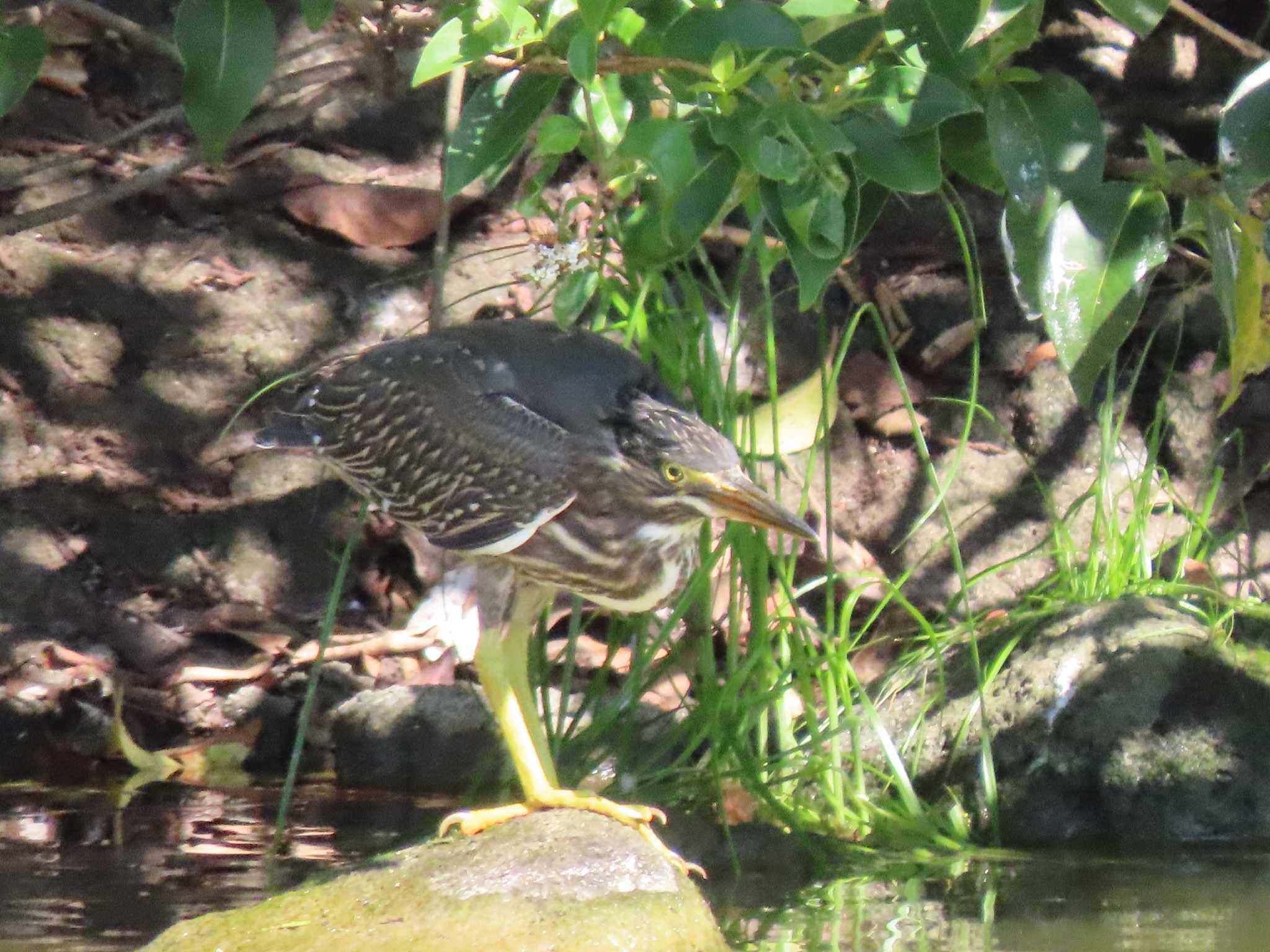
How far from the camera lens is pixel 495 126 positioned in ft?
8.78

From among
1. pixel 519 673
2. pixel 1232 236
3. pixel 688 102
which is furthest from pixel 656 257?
pixel 519 673

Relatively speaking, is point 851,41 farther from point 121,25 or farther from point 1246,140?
point 121,25

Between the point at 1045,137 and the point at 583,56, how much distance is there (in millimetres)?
686

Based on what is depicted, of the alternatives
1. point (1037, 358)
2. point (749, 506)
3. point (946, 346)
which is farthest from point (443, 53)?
point (1037, 358)

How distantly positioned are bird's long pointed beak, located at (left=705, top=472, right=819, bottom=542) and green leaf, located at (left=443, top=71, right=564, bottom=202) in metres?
1.41

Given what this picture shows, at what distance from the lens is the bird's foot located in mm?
3746

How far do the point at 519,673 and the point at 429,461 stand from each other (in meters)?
0.59

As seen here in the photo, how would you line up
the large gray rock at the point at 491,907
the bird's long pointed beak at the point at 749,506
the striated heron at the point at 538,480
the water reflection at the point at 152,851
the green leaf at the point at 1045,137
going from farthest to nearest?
the striated heron at the point at 538,480, the bird's long pointed beak at the point at 749,506, the water reflection at the point at 152,851, the large gray rock at the point at 491,907, the green leaf at the point at 1045,137

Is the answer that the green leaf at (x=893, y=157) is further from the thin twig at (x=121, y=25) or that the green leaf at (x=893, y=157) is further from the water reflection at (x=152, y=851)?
the water reflection at (x=152, y=851)

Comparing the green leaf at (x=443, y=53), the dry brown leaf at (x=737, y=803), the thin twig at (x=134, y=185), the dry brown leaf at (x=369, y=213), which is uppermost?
the dry brown leaf at (x=369, y=213)

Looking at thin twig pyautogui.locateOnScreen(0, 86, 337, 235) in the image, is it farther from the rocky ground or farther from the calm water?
the calm water

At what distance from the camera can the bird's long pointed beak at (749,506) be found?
3871mm

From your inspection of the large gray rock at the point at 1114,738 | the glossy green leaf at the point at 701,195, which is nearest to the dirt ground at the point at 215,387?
the large gray rock at the point at 1114,738

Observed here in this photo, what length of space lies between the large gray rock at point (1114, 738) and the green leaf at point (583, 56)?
2.60 meters
